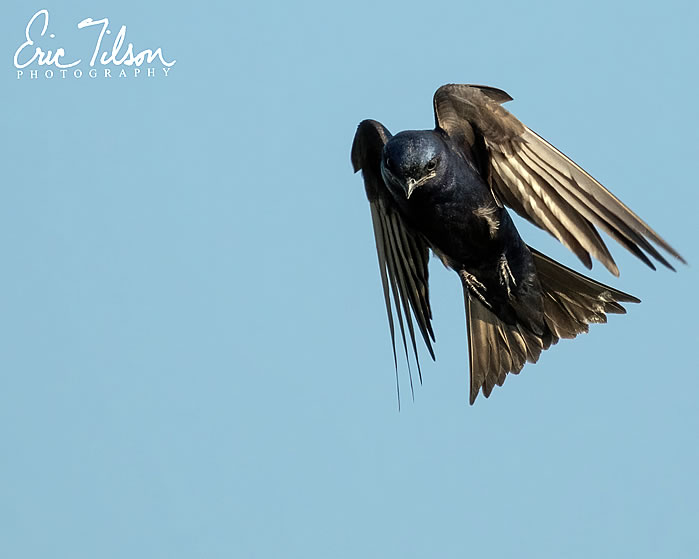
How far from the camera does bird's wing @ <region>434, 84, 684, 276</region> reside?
12.1m

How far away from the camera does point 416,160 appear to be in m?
12.4

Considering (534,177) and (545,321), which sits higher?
(534,177)

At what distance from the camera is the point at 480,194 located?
12758 millimetres

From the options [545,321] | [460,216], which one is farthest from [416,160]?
[545,321]

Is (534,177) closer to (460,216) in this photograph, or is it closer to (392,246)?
(460,216)

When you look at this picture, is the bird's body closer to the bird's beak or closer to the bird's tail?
the bird's beak

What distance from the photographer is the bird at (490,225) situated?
1236cm

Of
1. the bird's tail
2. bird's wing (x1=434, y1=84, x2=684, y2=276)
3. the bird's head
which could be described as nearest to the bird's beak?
the bird's head

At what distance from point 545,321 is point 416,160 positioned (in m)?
2.20

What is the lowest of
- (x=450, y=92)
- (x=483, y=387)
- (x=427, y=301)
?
(x=483, y=387)

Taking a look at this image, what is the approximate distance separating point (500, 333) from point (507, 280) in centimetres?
84

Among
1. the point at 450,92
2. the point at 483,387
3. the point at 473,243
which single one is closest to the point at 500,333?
the point at 483,387

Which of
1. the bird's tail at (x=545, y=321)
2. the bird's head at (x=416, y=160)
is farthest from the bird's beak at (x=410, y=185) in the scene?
the bird's tail at (x=545, y=321)

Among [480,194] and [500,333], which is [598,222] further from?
[500,333]
